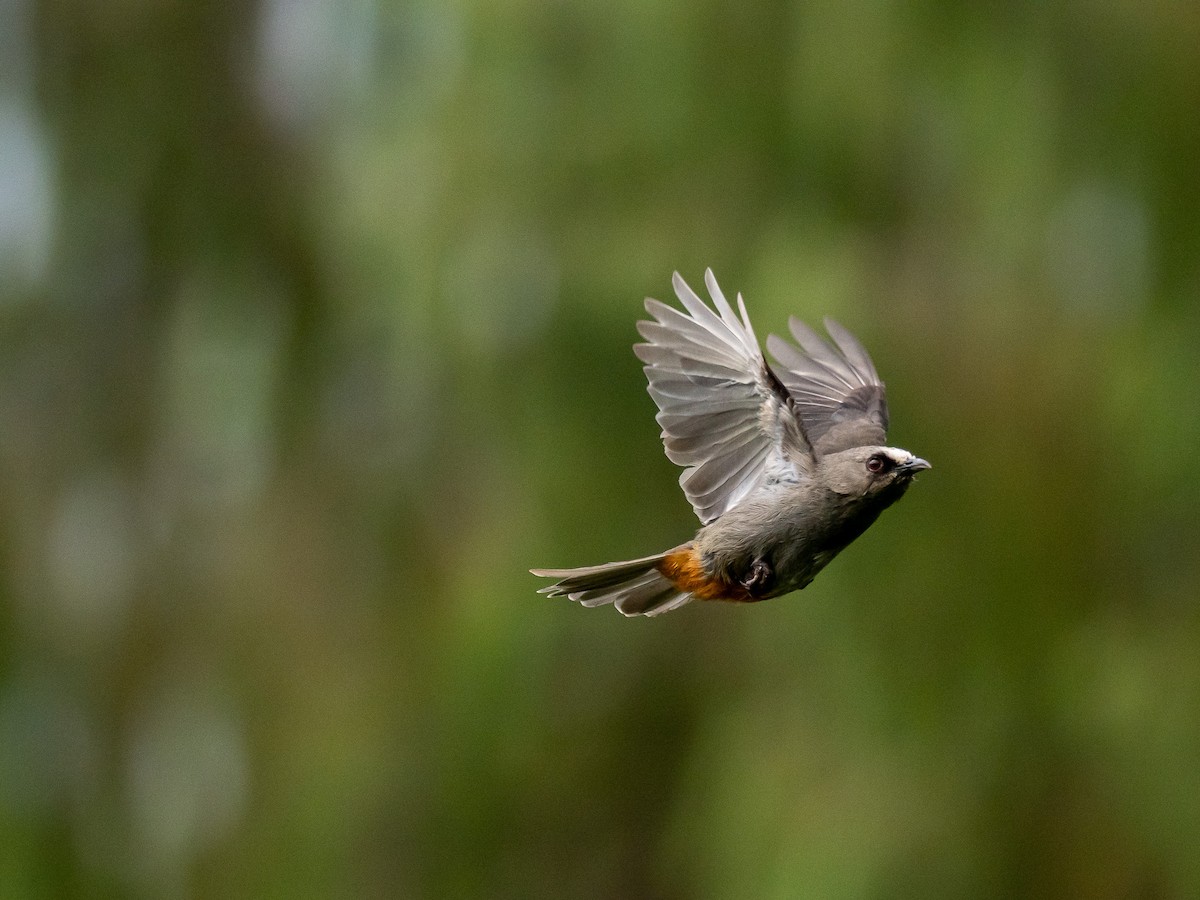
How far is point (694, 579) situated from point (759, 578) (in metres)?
0.28

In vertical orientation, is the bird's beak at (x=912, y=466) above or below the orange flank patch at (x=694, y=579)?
above

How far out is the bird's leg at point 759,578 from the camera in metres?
3.75

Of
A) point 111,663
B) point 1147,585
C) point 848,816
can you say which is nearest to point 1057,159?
point 1147,585

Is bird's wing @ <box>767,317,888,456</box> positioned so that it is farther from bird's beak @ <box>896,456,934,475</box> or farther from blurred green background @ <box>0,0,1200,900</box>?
A: bird's beak @ <box>896,456,934,475</box>

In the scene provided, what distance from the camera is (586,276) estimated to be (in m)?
6.71

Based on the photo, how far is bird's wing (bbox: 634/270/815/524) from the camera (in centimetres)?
366

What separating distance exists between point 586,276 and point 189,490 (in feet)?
8.09

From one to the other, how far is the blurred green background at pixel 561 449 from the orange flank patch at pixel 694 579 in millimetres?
2323

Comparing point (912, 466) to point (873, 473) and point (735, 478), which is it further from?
point (735, 478)

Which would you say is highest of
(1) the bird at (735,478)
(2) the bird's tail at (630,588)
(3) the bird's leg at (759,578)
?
(1) the bird at (735,478)

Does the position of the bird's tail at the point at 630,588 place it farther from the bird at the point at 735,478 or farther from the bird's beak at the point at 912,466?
the bird's beak at the point at 912,466

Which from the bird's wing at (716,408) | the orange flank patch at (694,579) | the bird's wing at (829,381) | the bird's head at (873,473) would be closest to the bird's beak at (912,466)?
the bird's head at (873,473)

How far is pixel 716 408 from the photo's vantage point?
3879 millimetres

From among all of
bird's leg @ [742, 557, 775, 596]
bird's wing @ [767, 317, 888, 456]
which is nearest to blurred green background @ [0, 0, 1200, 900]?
bird's wing @ [767, 317, 888, 456]
